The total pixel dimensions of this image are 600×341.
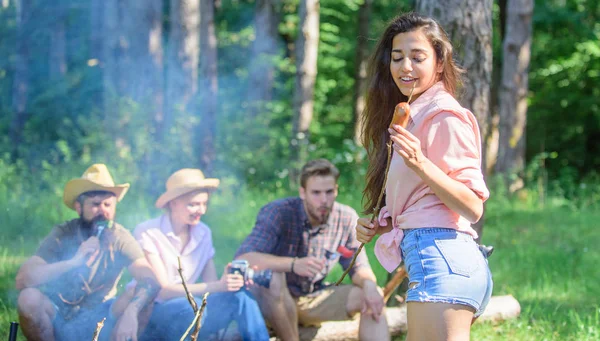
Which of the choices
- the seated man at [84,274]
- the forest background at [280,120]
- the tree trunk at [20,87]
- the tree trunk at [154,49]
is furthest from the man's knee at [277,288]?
the tree trunk at [20,87]

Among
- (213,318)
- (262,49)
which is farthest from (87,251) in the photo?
(262,49)

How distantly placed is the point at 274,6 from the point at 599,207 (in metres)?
10.8

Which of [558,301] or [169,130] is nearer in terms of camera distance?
[558,301]

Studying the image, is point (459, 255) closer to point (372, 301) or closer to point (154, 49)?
point (372, 301)

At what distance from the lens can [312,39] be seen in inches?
418

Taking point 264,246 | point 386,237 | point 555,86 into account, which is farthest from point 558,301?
point 555,86

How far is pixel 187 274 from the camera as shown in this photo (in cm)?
448

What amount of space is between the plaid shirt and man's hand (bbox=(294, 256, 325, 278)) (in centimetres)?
30

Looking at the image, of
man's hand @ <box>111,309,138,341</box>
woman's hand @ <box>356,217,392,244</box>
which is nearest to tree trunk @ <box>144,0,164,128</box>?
man's hand @ <box>111,309,138,341</box>

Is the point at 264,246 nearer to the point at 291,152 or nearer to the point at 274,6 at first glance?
the point at 291,152

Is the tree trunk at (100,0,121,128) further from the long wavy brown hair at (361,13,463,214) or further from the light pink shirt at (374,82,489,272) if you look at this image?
the light pink shirt at (374,82,489,272)

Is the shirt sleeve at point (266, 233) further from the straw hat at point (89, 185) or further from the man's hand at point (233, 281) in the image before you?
the straw hat at point (89, 185)

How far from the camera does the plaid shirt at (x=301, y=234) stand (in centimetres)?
471

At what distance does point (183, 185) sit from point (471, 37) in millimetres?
2127
